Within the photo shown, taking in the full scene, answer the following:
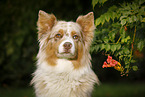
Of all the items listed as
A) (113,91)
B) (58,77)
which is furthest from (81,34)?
(113,91)

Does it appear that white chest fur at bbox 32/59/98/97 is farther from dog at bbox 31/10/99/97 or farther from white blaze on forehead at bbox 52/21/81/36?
white blaze on forehead at bbox 52/21/81/36

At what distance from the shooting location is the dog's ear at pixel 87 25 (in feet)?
15.1

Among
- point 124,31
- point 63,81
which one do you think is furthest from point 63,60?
point 124,31

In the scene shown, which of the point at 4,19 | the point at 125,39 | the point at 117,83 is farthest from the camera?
the point at 117,83

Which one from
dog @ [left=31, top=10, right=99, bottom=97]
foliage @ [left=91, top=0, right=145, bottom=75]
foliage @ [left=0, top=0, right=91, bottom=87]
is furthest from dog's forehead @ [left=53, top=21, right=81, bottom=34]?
foliage @ [left=0, top=0, right=91, bottom=87]

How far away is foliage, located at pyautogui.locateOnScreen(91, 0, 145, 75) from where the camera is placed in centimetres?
439

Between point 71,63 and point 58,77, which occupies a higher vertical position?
point 71,63

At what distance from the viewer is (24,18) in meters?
7.41

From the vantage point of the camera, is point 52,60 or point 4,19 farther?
point 4,19

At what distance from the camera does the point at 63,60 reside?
14.4 feet

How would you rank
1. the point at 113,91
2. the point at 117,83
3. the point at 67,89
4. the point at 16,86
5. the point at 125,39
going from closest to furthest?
the point at 67,89 < the point at 125,39 < the point at 113,91 < the point at 16,86 < the point at 117,83

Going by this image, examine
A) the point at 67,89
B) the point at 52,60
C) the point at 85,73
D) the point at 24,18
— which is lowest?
the point at 67,89

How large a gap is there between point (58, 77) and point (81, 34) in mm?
1041

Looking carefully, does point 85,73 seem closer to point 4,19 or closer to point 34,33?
point 34,33
